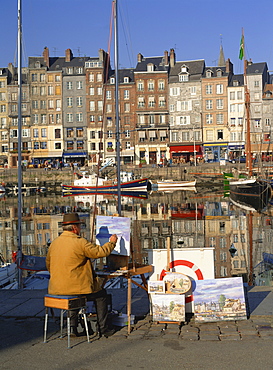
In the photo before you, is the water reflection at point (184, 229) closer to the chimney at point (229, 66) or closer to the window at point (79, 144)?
the window at point (79, 144)

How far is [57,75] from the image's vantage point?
77.9 m

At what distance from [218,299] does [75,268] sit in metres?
1.99

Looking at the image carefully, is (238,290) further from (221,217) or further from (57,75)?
(57,75)

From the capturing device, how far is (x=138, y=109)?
3007 inches

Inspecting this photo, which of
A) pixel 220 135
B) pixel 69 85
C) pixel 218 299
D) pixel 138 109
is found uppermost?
pixel 69 85

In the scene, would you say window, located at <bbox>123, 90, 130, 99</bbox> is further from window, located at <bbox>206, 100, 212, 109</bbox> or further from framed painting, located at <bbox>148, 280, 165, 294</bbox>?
framed painting, located at <bbox>148, 280, 165, 294</bbox>

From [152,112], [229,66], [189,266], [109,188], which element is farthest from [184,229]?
[229,66]

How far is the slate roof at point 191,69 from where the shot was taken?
7650 cm

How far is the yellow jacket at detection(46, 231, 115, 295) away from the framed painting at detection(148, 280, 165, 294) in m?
0.90

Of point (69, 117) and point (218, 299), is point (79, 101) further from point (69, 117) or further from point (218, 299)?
point (218, 299)

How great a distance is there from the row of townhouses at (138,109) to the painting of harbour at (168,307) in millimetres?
65645

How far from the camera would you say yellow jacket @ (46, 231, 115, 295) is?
6762 millimetres

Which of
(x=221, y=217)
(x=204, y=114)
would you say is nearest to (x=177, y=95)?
(x=204, y=114)

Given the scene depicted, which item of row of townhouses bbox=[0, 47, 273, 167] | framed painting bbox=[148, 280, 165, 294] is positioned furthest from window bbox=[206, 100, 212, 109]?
framed painting bbox=[148, 280, 165, 294]
